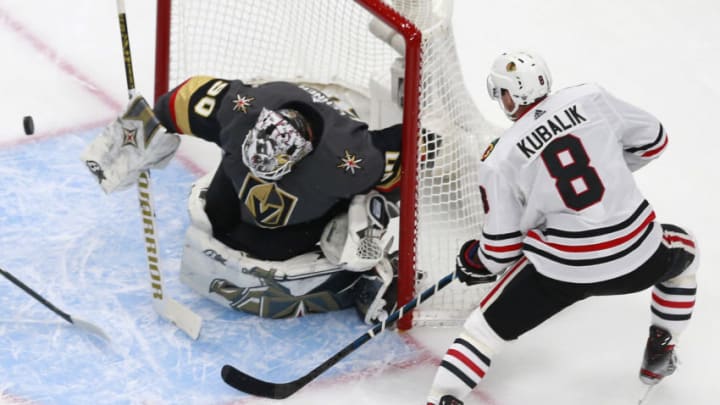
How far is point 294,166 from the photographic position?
129 inches

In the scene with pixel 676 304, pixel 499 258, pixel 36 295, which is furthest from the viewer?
pixel 36 295

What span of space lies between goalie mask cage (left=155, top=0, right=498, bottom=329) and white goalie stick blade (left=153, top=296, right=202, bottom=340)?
573mm

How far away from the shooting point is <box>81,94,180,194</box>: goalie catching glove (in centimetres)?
333

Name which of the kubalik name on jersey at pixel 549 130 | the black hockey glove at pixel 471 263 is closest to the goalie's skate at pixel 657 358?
the black hockey glove at pixel 471 263

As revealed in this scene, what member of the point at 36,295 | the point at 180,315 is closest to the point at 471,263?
the point at 180,315

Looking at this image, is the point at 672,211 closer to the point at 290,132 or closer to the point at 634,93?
the point at 634,93

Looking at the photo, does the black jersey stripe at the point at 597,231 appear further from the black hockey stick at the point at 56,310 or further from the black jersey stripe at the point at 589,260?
the black hockey stick at the point at 56,310

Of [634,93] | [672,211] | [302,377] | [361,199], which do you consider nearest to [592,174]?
[361,199]

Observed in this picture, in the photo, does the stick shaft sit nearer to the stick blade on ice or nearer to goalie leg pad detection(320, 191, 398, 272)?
the stick blade on ice

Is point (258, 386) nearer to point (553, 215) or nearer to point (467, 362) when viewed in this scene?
point (467, 362)

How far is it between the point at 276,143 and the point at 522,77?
2.21 feet

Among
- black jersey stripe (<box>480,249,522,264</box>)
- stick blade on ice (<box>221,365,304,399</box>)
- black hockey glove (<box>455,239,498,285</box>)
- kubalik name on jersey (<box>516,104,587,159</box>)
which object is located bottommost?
stick blade on ice (<box>221,365,304,399</box>)

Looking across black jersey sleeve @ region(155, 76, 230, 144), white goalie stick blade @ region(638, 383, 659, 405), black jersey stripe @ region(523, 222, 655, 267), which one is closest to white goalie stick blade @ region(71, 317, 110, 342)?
black jersey sleeve @ region(155, 76, 230, 144)

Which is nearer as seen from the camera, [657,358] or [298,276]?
[657,358]
